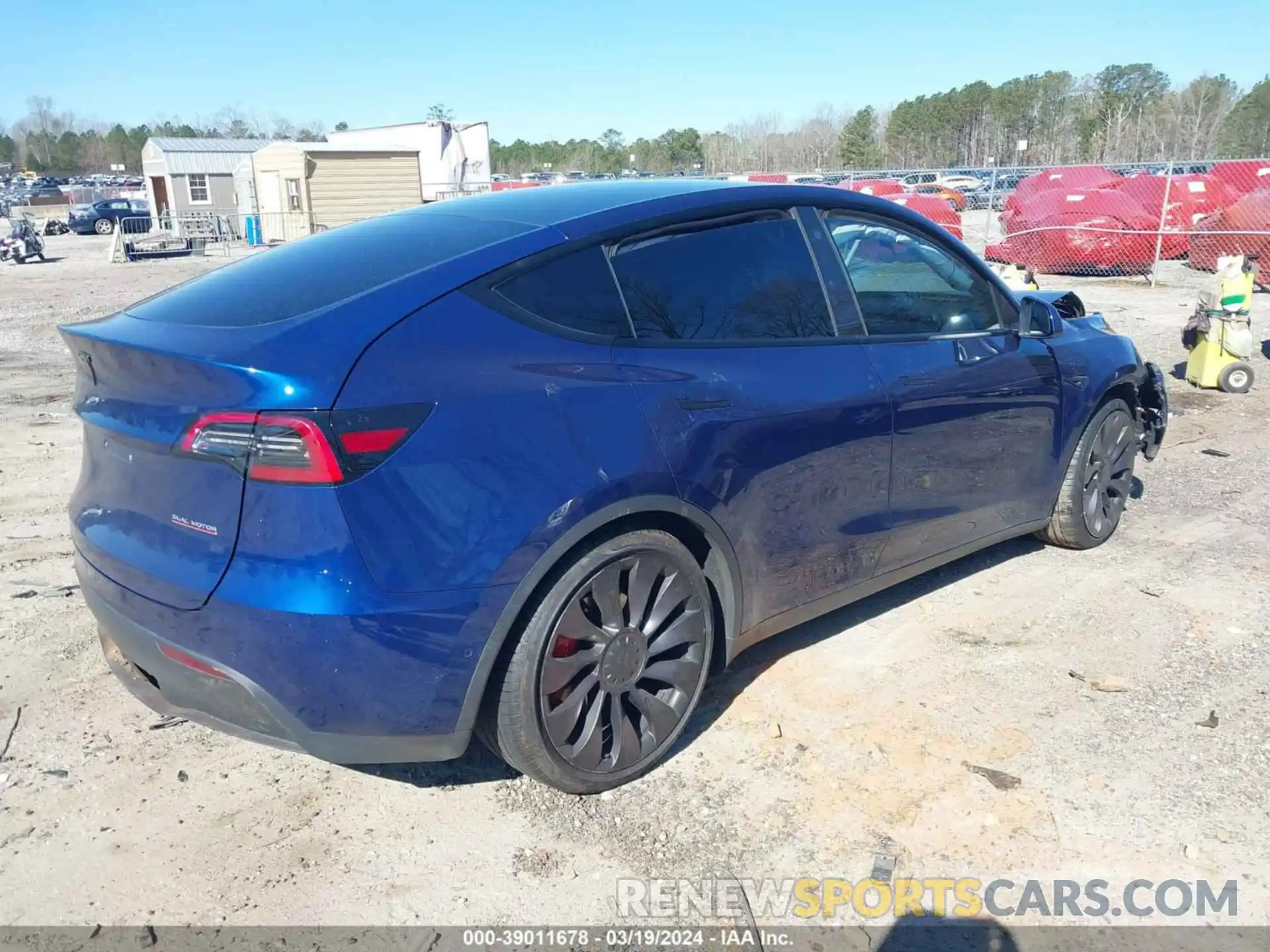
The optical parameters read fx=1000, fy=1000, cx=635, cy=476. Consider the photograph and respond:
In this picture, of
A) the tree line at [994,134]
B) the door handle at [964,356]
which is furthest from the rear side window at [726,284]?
the tree line at [994,134]

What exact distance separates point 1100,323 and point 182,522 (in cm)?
457

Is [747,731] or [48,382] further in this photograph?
[48,382]

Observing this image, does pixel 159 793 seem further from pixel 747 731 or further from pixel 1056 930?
pixel 1056 930

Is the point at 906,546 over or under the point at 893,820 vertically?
over

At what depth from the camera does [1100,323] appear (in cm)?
525

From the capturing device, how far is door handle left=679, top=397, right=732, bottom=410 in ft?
10.0

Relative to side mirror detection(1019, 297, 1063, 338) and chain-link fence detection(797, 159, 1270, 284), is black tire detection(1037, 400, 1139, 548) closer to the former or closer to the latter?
side mirror detection(1019, 297, 1063, 338)

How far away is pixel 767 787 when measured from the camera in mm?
3170

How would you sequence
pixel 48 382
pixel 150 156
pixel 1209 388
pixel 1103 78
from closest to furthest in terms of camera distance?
pixel 1209 388
pixel 48 382
pixel 150 156
pixel 1103 78

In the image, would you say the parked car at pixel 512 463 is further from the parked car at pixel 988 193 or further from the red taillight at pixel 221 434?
the parked car at pixel 988 193

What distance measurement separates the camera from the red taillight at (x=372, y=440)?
2.45 m

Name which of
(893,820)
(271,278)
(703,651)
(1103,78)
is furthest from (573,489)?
(1103,78)

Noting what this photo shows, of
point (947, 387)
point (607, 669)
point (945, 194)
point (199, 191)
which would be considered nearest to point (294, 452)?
point (607, 669)

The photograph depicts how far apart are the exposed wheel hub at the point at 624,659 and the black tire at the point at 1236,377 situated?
8127 millimetres
